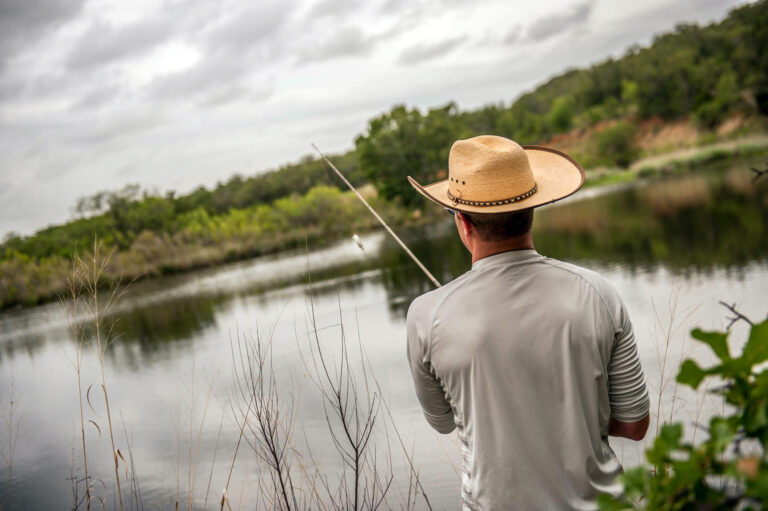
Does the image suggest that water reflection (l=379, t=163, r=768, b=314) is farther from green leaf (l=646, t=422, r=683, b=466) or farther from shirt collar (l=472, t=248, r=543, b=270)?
green leaf (l=646, t=422, r=683, b=466)

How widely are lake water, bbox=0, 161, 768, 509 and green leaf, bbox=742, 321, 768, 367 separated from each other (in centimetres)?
137

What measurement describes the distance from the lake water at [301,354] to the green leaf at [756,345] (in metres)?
1.37

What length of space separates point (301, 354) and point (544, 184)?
1.39m

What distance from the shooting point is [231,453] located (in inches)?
198

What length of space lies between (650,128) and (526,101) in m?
25.2

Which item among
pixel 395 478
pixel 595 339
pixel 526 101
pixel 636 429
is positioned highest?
pixel 526 101

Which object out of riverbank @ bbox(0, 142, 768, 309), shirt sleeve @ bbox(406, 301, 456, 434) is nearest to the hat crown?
shirt sleeve @ bbox(406, 301, 456, 434)

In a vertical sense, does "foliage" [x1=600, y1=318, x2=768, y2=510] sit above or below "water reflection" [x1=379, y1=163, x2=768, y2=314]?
above

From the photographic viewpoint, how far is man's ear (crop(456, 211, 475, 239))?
1427 mm

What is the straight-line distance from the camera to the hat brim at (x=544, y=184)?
1.35 metres

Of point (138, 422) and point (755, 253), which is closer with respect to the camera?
point (138, 422)

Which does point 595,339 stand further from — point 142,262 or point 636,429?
point 142,262

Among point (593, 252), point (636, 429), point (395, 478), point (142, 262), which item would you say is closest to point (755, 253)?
point (593, 252)

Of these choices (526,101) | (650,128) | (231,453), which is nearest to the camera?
(231,453)
